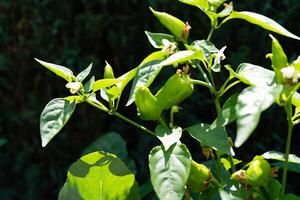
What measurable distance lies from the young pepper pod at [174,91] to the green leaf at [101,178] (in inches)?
4.1

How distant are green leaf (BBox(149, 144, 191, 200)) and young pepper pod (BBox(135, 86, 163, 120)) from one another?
46mm

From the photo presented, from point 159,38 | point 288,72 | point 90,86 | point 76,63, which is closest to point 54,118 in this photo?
point 90,86

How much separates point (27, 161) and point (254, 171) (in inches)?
62.7

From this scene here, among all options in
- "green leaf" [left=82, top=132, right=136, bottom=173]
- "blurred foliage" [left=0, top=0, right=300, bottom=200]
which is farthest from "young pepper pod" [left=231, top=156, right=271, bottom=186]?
"blurred foliage" [left=0, top=0, right=300, bottom=200]

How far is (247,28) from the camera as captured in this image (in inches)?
69.5

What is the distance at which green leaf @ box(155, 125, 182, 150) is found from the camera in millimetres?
648

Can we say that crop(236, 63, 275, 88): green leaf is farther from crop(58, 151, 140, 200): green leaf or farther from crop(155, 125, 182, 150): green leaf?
crop(58, 151, 140, 200): green leaf

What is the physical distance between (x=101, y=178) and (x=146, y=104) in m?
0.13

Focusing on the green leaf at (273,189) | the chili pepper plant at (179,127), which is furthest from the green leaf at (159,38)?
the green leaf at (273,189)

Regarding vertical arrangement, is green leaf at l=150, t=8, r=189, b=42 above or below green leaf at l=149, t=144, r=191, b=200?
above

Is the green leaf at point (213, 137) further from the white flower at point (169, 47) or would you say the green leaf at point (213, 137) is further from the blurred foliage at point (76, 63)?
the blurred foliage at point (76, 63)

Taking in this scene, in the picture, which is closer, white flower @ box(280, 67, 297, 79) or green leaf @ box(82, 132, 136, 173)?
white flower @ box(280, 67, 297, 79)

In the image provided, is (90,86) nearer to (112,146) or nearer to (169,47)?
(169,47)

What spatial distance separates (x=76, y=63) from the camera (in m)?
1.99
